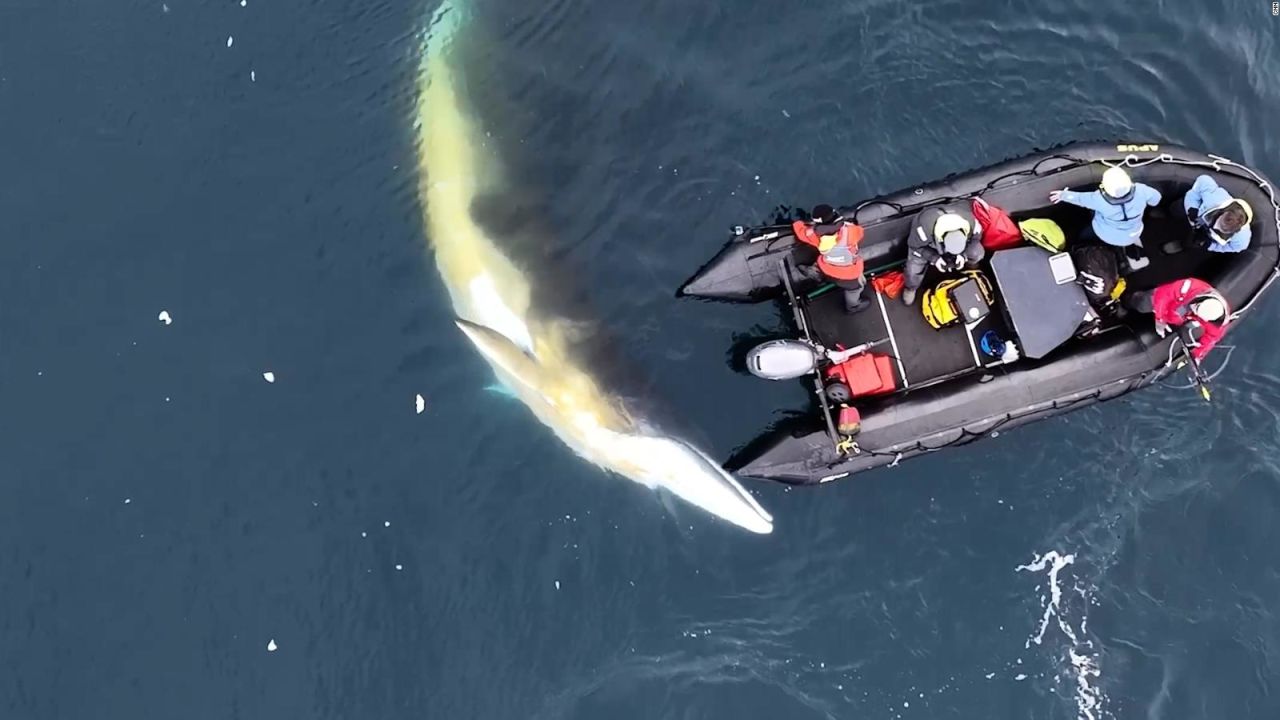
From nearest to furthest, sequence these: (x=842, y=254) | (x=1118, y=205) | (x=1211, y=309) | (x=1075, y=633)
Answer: (x=1211, y=309), (x=842, y=254), (x=1118, y=205), (x=1075, y=633)

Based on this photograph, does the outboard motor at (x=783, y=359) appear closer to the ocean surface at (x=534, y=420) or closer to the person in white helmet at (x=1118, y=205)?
the ocean surface at (x=534, y=420)

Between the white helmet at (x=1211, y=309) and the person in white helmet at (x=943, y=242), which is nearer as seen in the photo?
the white helmet at (x=1211, y=309)

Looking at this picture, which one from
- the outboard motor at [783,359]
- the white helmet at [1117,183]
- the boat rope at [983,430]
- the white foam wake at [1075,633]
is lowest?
the white foam wake at [1075,633]

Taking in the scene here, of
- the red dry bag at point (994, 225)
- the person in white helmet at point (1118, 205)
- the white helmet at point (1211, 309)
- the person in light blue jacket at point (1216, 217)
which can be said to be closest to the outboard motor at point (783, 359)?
the red dry bag at point (994, 225)

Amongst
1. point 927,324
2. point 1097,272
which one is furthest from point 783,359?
point 1097,272

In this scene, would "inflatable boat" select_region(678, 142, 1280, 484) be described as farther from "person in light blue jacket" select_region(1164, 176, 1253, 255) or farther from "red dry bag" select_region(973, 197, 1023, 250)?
"person in light blue jacket" select_region(1164, 176, 1253, 255)

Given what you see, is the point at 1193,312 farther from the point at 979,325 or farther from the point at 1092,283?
the point at 979,325

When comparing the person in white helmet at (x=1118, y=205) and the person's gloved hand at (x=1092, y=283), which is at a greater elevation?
the person in white helmet at (x=1118, y=205)

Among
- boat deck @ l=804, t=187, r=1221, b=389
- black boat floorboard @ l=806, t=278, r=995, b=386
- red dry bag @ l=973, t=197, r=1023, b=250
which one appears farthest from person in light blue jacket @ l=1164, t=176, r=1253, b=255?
black boat floorboard @ l=806, t=278, r=995, b=386
